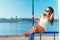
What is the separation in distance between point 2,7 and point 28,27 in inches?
16.0

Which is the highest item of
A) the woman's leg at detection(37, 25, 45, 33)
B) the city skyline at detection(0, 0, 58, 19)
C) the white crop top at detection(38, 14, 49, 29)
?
the city skyline at detection(0, 0, 58, 19)

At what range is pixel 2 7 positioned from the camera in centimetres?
225

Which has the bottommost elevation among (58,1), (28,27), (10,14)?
(28,27)

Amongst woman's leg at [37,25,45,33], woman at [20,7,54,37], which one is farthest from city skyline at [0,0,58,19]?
woman's leg at [37,25,45,33]

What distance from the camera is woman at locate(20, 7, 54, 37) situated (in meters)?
2.24

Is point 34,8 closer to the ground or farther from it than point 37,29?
farther from it

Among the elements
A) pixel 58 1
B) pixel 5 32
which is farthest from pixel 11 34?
pixel 58 1

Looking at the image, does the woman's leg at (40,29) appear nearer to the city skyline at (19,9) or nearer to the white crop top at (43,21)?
the white crop top at (43,21)

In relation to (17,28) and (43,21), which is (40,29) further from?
(17,28)

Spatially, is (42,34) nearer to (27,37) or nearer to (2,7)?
(27,37)

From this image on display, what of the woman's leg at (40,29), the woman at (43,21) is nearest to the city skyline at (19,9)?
the woman at (43,21)

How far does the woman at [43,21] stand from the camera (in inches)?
88.3

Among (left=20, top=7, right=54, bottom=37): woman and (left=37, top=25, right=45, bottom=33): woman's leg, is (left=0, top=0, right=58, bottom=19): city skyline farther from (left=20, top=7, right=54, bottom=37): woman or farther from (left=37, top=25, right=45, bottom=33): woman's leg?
(left=37, top=25, right=45, bottom=33): woman's leg

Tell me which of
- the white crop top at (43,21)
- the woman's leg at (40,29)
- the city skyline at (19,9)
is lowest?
the woman's leg at (40,29)
